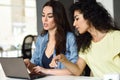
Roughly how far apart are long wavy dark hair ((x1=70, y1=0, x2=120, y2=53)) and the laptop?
1.57ft

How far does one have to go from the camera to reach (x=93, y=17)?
2025mm

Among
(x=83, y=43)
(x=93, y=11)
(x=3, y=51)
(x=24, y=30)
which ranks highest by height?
(x=93, y=11)

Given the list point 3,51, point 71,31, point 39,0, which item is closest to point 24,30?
point 3,51

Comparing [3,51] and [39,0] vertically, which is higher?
[39,0]

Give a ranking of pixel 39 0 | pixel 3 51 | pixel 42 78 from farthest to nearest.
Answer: pixel 3 51, pixel 39 0, pixel 42 78

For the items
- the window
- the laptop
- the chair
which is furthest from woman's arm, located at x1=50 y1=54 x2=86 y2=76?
the window

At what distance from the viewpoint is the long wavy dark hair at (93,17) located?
6.61 ft

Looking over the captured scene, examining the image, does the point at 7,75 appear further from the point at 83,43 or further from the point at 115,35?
the point at 115,35

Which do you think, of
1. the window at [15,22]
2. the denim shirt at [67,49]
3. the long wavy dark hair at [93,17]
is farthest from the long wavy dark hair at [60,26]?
the window at [15,22]

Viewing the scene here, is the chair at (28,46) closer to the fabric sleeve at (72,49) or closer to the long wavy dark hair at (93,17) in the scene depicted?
the fabric sleeve at (72,49)

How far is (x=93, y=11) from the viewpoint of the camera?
204 centimetres

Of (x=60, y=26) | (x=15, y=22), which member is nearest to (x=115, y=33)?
(x=60, y=26)

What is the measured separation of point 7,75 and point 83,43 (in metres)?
0.67

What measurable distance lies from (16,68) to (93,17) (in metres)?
0.74
